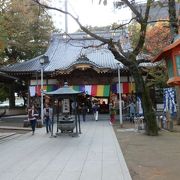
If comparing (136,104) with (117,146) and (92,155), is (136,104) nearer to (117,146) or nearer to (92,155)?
(117,146)

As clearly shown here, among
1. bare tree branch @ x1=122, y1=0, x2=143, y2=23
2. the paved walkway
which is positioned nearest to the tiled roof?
bare tree branch @ x1=122, y1=0, x2=143, y2=23

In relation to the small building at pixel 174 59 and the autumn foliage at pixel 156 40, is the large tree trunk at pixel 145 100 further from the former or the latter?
the small building at pixel 174 59

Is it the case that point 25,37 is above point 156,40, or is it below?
above

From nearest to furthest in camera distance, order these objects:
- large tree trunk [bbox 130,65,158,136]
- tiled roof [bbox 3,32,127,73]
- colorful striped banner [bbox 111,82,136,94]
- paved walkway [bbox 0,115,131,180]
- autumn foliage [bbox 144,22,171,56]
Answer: paved walkway [bbox 0,115,131,180]
large tree trunk [bbox 130,65,158,136]
autumn foliage [bbox 144,22,171,56]
colorful striped banner [bbox 111,82,136,94]
tiled roof [bbox 3,32,127,73]

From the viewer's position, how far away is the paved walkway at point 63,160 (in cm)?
1059

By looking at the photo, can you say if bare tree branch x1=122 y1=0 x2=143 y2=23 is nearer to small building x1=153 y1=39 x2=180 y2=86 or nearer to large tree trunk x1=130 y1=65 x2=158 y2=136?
large tree trunk x1=130 y1=65 x2=158 y2=136

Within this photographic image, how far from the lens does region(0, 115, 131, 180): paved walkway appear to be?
10.6 metres

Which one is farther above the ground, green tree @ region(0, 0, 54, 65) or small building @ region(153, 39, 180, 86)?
green tree @ region(0, 0, 54, 65)

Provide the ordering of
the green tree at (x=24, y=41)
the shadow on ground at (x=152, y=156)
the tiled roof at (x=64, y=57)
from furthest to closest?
the green tree at (x=24, y=41) → the tiled roof at (x=64, y=57) → the shadow on ground at (x=152, y=156)

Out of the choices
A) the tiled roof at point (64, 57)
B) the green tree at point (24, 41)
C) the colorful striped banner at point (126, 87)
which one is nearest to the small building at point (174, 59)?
the tiled roof at point (64, 57)

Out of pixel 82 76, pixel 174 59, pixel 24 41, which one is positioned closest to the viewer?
pixel 174 59

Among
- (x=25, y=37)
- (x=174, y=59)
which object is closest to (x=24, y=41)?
(x=25, y=37)

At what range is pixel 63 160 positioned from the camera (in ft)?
43.0

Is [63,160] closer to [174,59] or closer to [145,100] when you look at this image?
[174,59]
